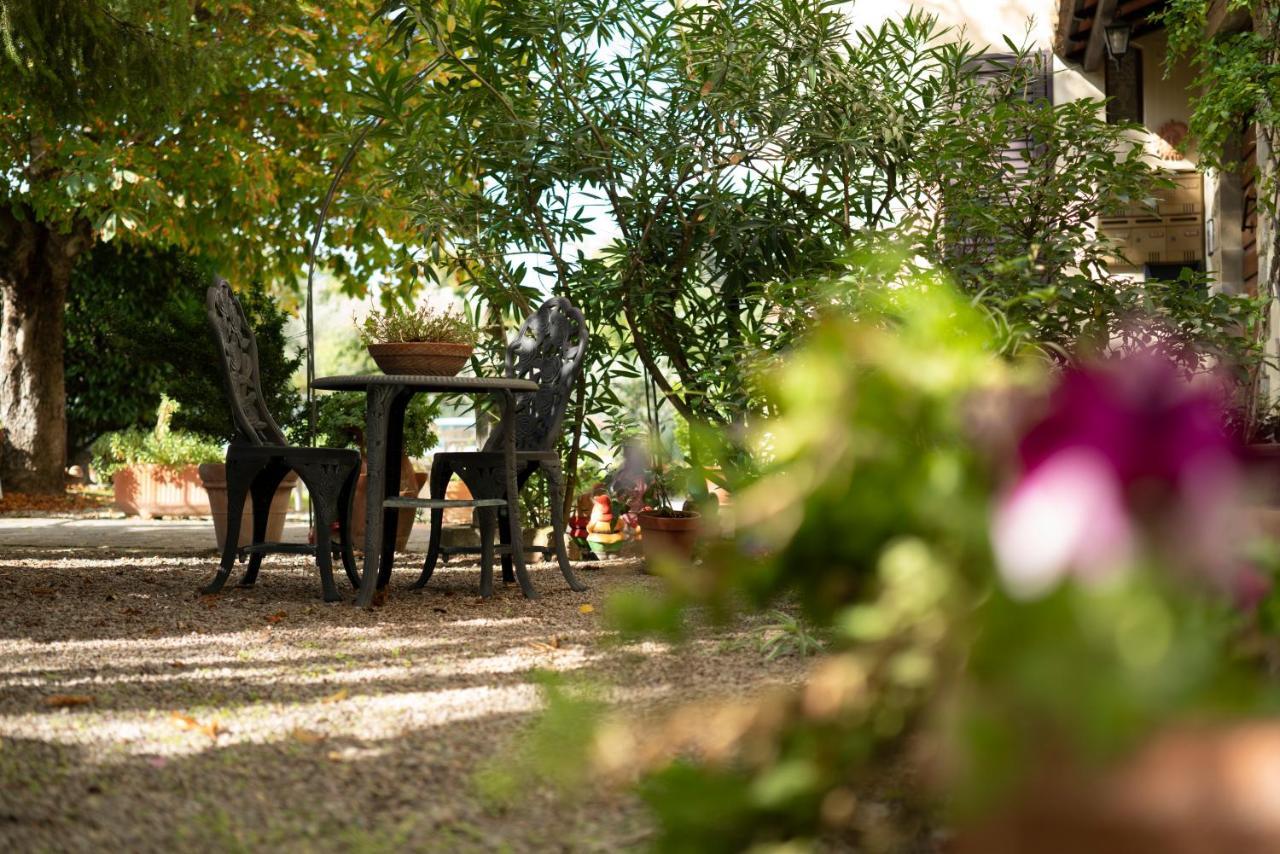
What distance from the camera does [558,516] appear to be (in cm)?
474

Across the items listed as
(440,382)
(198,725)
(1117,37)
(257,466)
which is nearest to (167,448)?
(257,466)

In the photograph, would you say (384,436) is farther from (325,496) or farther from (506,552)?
(506,552)

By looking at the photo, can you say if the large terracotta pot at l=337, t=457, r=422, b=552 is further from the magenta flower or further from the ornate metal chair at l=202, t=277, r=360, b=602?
the magenta flower

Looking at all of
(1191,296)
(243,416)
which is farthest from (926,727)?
(243,416)

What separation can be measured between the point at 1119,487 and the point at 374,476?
3.47 metres

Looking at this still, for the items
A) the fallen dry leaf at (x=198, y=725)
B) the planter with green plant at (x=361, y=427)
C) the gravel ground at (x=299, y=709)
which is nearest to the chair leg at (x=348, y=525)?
the gravel ground at (x=299, y=709)

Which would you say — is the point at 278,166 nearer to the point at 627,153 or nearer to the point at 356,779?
the point at 627,153

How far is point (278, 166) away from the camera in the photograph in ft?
31.4

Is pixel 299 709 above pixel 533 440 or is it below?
below

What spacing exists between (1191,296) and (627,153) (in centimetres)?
264

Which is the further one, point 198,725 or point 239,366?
point 239,366

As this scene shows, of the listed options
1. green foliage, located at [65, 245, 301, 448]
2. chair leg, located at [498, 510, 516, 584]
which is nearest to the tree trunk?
green foliage, located at [65, 245, 301, 448]

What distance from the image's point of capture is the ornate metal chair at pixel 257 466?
167 inches

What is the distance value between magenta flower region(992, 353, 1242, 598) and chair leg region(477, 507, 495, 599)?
11.5 ft
